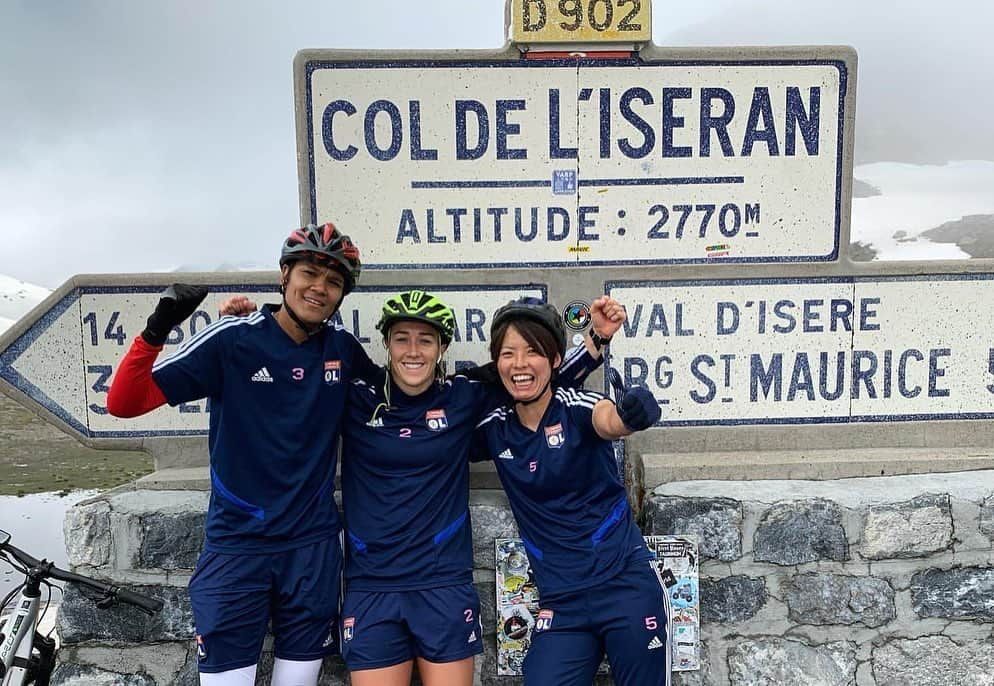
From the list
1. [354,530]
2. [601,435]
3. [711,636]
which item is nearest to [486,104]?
[601,435]

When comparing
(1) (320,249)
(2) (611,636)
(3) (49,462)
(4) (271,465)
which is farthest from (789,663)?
(3) (49,462)

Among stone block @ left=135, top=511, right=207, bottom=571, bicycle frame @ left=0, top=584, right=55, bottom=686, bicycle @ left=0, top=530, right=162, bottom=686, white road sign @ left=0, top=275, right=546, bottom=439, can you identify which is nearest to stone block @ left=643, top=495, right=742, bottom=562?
white road sign @ left=0, top=275, right=546, bottom=439

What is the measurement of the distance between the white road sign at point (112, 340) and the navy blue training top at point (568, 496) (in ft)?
2.45

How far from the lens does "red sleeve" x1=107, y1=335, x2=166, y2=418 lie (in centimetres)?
229

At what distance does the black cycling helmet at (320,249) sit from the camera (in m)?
2.48

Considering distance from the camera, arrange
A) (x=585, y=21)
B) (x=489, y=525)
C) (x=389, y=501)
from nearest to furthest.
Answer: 1. (x=389, y=501)
2. (x=489, y=525)
3. (x=585, y=21)

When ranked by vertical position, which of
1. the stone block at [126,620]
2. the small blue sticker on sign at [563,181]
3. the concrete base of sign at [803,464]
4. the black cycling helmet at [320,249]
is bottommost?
the stone block at [126,620]

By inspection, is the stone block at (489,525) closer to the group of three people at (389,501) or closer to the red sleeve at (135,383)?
the group of three people at (389,501)

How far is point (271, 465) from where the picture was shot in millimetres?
2486

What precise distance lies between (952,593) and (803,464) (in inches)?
30.9

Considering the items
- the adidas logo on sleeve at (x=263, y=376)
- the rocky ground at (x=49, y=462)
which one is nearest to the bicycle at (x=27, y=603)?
the adidas logo on sleeve at (x=263, y=376)

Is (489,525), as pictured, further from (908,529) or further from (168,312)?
(908,529)

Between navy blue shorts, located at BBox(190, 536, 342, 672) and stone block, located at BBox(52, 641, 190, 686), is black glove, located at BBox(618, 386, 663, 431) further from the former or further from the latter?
stone block, located at BBox(52, 641, 190, 686)

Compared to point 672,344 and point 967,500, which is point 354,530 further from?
point 967,500
